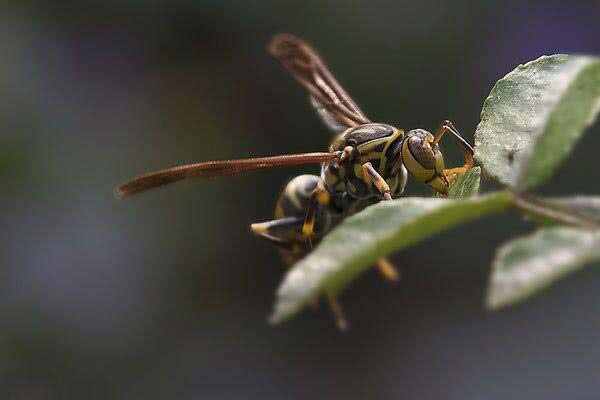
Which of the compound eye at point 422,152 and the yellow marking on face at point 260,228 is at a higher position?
the compound eye at point 422,152

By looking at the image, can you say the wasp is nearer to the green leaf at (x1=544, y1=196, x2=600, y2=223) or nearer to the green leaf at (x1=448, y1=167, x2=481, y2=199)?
the green leaf at (x1=448, y1=167, x2=481, y2=199)

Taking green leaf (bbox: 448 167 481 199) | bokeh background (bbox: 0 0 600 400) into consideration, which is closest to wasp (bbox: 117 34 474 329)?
green leaf (bbox: 448 167 481 199)

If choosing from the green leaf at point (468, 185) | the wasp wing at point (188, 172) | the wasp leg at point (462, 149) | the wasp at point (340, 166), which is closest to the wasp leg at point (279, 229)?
the wasp at point (340, 166)

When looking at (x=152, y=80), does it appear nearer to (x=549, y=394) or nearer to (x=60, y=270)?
(x=60, y=270)

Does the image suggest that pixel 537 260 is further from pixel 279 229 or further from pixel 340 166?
pixel 279 229

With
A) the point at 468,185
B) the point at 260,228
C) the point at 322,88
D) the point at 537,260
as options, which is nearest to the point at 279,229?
the point at 260,228

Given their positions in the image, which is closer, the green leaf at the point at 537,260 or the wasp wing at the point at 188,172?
the green leaf at the point at 537,260

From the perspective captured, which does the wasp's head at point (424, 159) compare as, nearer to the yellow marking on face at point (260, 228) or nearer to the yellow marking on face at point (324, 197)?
the yellow marking on face at point (324, 197)
